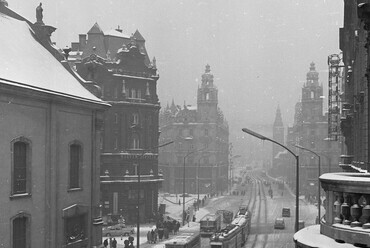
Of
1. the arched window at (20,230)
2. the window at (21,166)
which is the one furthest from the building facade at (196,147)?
the window at (21,166)

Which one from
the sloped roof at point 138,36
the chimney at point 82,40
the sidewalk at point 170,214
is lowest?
the sidewalk at point 170,214

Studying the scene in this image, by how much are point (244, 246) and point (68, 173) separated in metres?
19.2

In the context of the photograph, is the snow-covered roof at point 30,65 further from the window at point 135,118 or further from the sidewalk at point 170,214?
the window at point 135,118

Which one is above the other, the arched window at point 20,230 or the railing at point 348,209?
the railing at point 348,209

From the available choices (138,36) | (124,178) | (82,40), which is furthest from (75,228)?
(138,36)

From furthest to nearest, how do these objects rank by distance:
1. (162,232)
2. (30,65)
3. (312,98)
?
(312,98) < (162,232) < (30,65)

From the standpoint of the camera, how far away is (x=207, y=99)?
11662 cm

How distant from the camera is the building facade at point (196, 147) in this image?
110 meters

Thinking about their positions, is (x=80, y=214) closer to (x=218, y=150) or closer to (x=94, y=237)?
(x=94, y=237)

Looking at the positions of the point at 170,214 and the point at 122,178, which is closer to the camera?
the point at 122,178

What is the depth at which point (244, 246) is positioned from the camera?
44.6 meters

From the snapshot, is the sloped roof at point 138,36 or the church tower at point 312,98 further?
the church tower at point 312,98

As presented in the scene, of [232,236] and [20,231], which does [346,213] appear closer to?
[20,231]

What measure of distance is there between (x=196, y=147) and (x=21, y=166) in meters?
88.0
